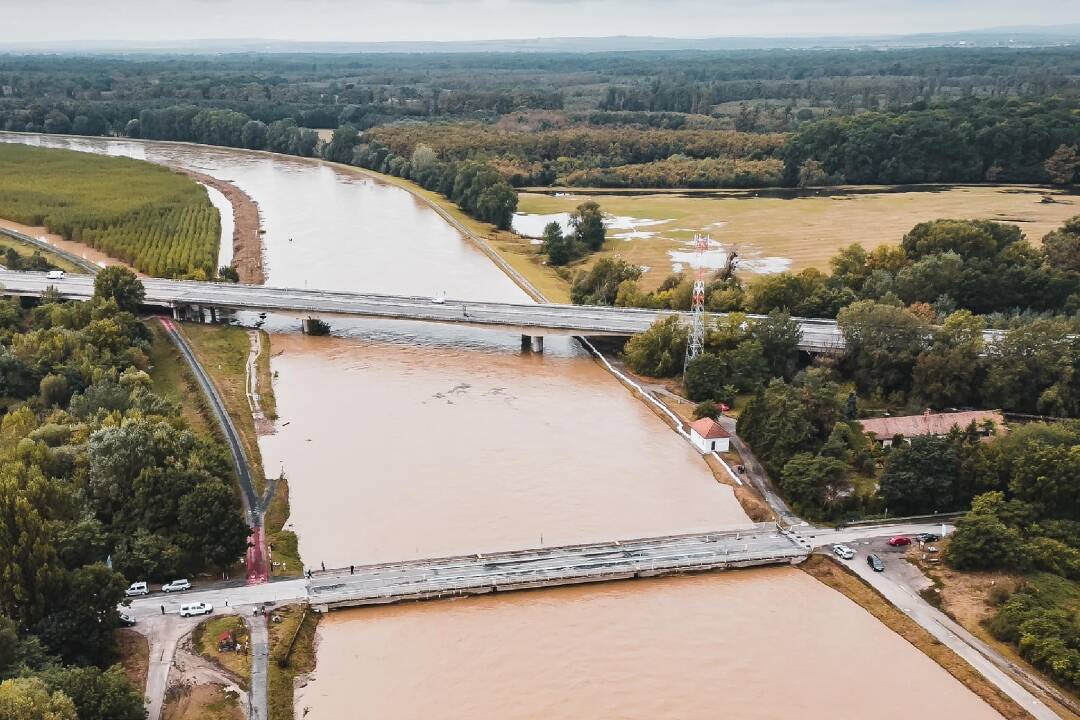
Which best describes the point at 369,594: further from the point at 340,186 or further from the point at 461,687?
the point at 340,186

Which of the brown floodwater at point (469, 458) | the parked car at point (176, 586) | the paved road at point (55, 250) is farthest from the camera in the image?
the paved road at point (55, 250)

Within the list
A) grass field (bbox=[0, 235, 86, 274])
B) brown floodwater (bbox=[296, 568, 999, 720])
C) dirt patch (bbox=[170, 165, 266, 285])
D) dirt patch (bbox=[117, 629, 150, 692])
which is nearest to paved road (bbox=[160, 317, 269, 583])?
brown floodwater (bbox=[296, 568, 999, 720])

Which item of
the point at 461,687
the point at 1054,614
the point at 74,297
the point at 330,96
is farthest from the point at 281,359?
the point at 330,96

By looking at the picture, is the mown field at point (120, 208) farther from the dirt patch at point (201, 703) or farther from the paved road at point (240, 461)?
the dirt patch at point (201, 703)

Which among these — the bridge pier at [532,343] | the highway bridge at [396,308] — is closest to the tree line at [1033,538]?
the highway bridge at [396,308]

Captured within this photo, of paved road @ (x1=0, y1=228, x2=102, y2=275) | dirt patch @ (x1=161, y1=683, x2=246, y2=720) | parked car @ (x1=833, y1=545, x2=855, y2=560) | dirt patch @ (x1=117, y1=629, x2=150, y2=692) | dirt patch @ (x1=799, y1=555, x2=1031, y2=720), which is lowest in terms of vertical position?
dirt patch @ (x1=799, y1=555, x2=1031, y2=720)

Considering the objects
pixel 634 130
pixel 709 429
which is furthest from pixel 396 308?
pixel 634 130

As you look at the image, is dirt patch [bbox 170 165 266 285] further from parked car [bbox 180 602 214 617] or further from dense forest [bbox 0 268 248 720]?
parked car [bbox 180 602 214 617]

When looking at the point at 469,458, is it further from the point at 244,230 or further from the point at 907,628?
the point at 244,230
